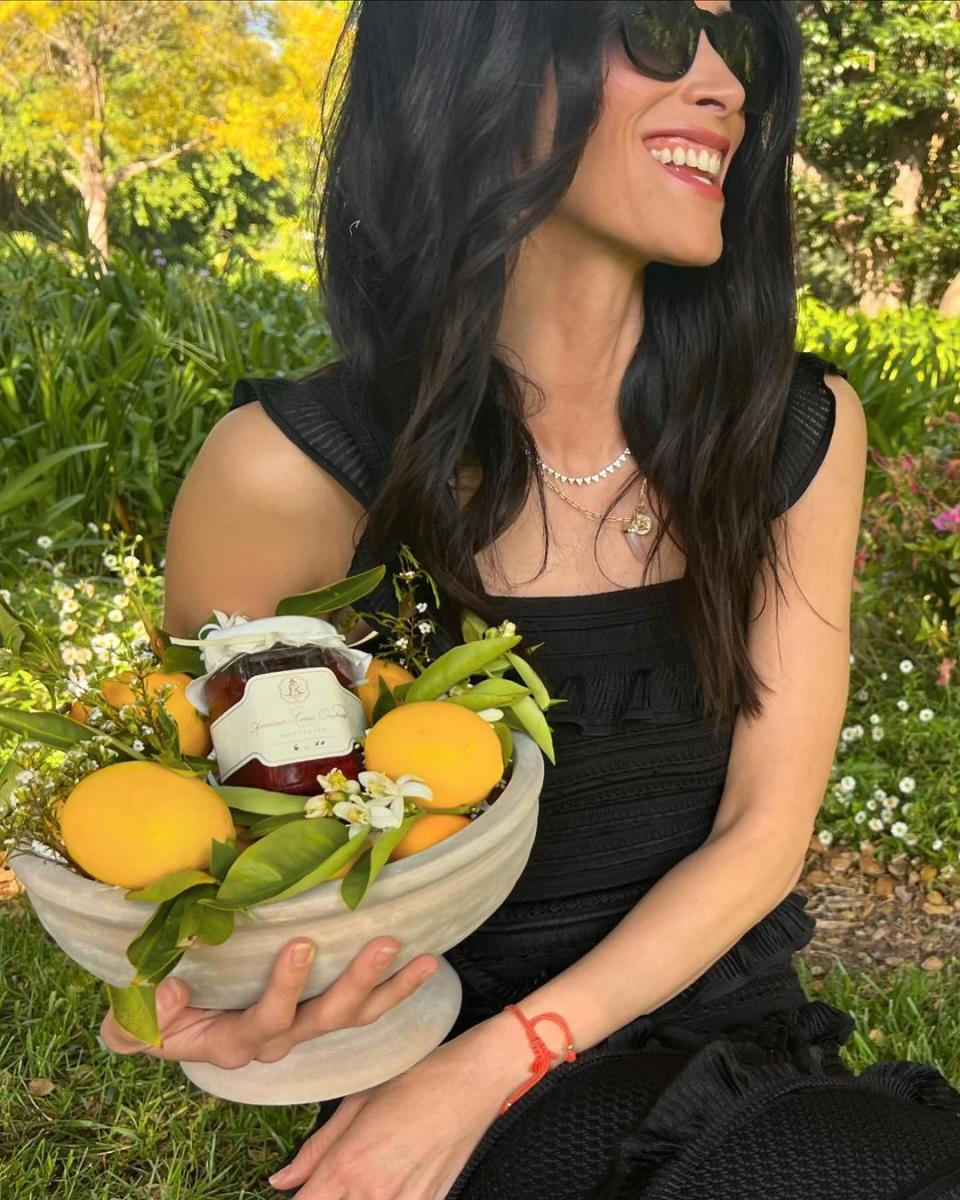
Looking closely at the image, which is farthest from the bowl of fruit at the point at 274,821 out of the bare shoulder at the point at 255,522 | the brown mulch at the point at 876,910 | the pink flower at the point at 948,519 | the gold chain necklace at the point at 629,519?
the pink flower at the point at 948,519

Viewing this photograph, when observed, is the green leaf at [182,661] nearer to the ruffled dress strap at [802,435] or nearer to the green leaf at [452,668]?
the green leaf at [452,668]

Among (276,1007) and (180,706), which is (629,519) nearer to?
(180,706)

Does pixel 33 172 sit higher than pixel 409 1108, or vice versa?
pixel 409 1108

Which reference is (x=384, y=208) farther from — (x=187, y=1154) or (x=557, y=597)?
(x=187, y=1154)

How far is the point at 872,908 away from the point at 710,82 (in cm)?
202

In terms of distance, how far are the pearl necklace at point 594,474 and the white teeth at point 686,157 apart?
15.9 inches

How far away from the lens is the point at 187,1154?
195 centimetres

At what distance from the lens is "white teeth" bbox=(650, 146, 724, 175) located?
4.83 feet

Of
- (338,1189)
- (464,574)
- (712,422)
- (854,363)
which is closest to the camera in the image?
(338,1189)

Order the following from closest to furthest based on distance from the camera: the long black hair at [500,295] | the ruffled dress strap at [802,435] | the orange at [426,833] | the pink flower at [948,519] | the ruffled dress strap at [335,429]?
1. the orange at [426,833]
2. the long black hair at [500,295]
3. the ruffled dress strap at [335,429]
4. the ruffled dress strap at [802,435]
5. the pink flower at [948,519]

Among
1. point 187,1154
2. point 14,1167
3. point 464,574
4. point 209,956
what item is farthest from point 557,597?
point 14,1167

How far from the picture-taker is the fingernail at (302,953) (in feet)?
3.05

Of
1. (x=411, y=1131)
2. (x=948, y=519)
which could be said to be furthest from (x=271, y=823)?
(x=948, y=519)

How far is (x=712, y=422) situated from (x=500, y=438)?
30 cm
